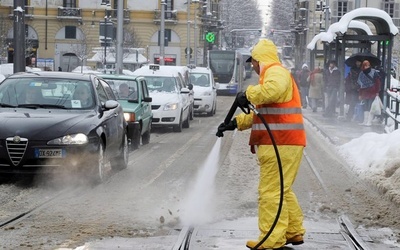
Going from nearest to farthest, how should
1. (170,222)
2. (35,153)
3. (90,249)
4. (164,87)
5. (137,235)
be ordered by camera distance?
(90,249), (137,235), (170,222), (35,153), (164,87)

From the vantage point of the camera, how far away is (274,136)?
832cm

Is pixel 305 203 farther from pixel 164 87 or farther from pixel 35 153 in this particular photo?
pixel 164 87

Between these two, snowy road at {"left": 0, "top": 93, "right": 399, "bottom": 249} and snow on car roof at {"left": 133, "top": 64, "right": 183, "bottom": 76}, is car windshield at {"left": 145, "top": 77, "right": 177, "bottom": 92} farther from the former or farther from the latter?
snowy road at {"left": 0, "top": 93, "right": 399, "bottom": 249}

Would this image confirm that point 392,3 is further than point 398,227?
Yes

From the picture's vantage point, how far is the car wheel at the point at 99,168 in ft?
42.5

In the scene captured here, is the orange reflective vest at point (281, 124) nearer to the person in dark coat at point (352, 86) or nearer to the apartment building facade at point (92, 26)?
the person in dark coat at point (352, 86)

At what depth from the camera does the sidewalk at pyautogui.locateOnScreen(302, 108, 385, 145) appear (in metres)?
23.1

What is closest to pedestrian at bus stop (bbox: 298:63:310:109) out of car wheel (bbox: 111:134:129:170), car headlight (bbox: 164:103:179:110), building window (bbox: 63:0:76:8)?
car headlight (bbox: 164:103:179:110)

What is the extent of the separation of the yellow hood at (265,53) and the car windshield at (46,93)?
5.77 meters

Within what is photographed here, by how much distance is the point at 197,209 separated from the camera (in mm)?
10680

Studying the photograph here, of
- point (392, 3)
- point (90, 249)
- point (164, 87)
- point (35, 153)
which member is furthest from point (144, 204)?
point (392, 3)

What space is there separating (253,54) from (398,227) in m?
2.82

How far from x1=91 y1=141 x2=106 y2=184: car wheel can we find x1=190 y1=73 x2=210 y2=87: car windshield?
2392 centimetres

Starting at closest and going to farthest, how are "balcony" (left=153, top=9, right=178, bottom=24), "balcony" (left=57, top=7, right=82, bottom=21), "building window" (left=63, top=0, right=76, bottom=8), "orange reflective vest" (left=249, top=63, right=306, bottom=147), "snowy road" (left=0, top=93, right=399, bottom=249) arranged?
"orange reflective vest" (left=249, top=63, right=306, bottom=147) → "snowy road" (left=0, top=93, right=399, bottom=249) → "balcony" (left=57, top=7, right=82, bottom=21) → "building window" (left=63, top=0, right=76, bottom=8) → "balcony" (left=153, top=9, right=178, bottom=24)
